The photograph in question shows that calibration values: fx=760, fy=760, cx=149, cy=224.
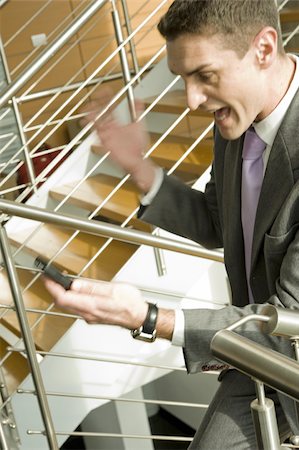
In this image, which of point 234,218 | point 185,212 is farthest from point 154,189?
point 234,218

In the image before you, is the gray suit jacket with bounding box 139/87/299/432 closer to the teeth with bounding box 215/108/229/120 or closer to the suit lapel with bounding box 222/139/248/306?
the suit lapel with bounding box 222/139/248/306

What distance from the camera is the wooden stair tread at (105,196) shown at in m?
3.22

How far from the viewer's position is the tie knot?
61.6 inches

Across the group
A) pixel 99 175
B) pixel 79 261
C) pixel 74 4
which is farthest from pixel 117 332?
pixel 74 4

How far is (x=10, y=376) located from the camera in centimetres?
324

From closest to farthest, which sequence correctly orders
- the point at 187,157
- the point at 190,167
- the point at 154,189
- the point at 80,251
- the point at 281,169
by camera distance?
the point at 281,169, the point at 154,189, the point at 190,167, the point at 187,157, the point at 80,251

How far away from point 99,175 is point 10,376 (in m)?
1.14

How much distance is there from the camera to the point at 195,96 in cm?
148

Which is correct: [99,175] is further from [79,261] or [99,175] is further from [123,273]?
[123,273]

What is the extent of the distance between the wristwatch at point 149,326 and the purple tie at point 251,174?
30cm

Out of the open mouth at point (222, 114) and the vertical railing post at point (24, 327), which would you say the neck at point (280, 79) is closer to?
the open mouth at point (222, 114)

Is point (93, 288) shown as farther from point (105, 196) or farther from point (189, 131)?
point (189, 131)

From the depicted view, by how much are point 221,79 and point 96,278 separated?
67.2 inches

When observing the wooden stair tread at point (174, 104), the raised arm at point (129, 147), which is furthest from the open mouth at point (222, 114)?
the wooden stair tread at point (174, 104)
